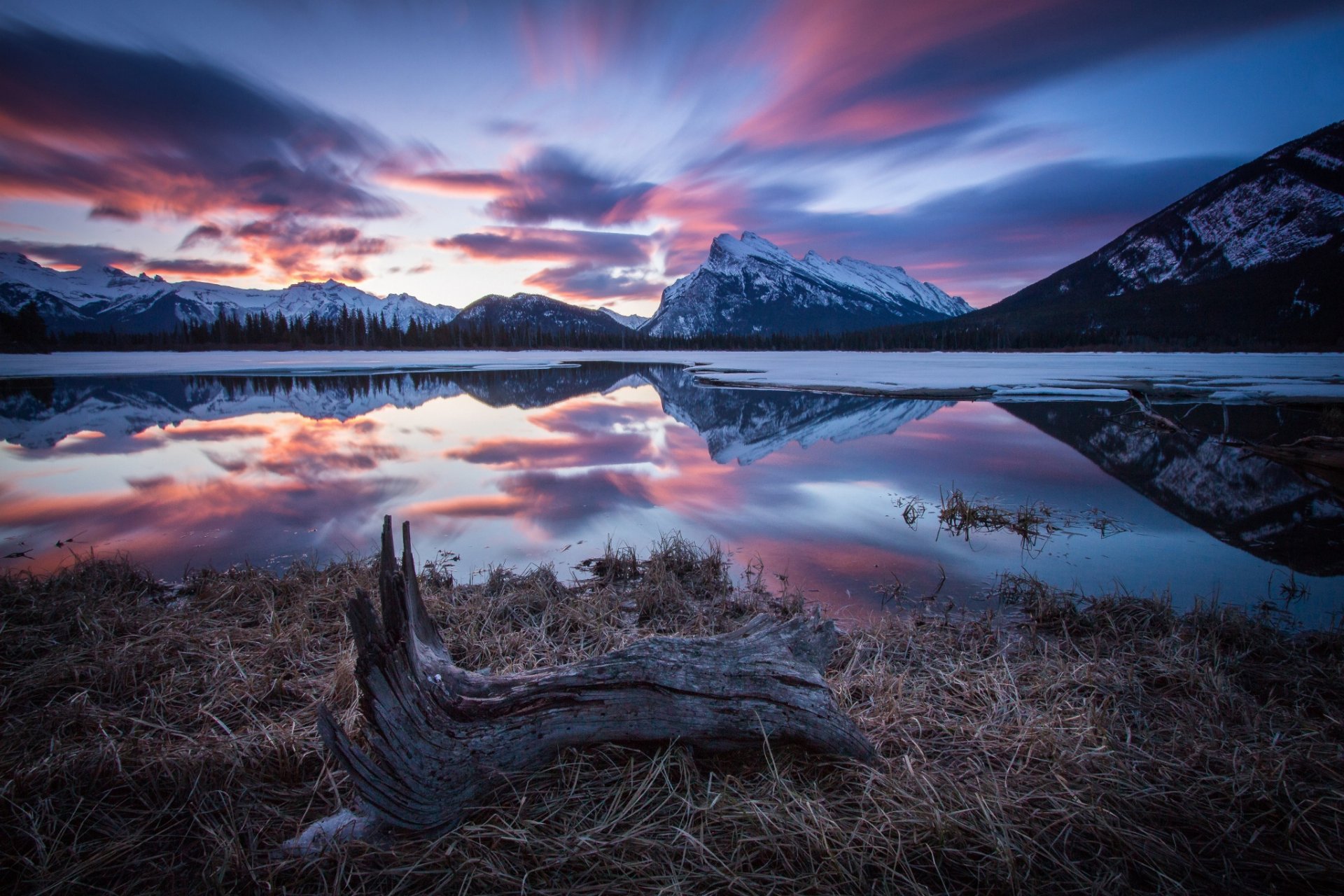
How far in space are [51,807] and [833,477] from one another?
8851 millimetres

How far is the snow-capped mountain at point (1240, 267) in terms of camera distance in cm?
11369

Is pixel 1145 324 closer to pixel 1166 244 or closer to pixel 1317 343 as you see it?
pixel 1317 343

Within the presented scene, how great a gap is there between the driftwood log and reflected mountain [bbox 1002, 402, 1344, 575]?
247 inches

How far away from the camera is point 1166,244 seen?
192 m

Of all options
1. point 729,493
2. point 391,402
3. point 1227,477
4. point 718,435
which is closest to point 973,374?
point 718,435

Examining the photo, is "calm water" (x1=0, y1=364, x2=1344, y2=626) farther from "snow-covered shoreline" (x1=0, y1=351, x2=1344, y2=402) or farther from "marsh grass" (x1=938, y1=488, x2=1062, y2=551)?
"snow-covered shoreline" (x1=0, y1=351, x2=1344, y2=402)

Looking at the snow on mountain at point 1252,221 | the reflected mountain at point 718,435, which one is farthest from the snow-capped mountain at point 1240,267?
the reflected mountain at point 718,435

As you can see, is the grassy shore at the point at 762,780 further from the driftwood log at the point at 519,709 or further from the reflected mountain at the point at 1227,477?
the reflected mountain at the point at 1227,477

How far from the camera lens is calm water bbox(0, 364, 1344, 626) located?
572 cm

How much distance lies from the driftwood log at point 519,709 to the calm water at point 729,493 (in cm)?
243

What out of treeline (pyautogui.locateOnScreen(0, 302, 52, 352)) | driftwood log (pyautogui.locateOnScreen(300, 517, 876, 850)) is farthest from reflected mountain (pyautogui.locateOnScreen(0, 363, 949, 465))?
treeline (pyautogui.locateOnScreen(0, 302, 52, 352))

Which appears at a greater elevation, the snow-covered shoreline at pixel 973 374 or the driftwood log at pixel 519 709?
the snow-covered shoreline at pixel 973 374

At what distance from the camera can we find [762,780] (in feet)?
7.73

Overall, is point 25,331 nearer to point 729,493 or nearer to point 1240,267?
point 729,493
